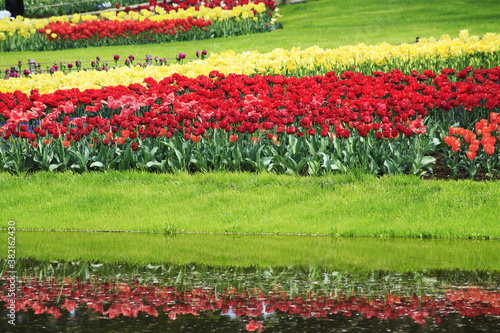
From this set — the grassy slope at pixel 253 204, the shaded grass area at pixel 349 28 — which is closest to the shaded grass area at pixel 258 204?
the grassy slope at pixel 253 204

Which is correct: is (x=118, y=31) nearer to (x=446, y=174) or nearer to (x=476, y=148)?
(x=446, y=174)

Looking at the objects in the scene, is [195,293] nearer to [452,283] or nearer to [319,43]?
[452,283]

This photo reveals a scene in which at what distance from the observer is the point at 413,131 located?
9.70 metres

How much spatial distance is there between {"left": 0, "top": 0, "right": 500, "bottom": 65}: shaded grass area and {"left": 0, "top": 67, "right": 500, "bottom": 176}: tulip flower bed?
1137cm

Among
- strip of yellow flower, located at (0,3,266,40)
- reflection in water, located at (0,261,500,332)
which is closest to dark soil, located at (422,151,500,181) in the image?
reflection in water, located at (0,261,500,332)

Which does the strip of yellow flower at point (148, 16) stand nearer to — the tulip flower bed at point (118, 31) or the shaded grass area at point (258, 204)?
the tulip flower bed at point (118, 31)

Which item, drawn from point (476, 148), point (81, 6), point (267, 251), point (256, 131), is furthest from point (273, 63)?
point (81, 6)

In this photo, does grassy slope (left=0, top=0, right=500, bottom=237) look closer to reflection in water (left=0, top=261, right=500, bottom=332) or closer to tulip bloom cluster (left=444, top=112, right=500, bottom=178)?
tulip bloom cluster (left=444, top=112, right=500, bottom=178)

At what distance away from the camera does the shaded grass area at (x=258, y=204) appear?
322 inches

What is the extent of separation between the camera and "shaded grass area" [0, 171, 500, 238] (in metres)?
8.17

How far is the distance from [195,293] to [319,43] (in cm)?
1825

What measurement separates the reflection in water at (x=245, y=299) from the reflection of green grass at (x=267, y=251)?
0.35 metres

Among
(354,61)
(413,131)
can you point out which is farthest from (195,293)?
(354,61)

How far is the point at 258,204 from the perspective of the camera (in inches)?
354
